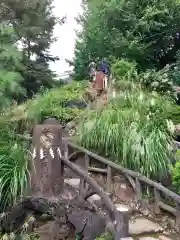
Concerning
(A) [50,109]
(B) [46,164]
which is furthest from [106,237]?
(A) [50,109]

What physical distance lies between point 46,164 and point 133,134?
146 cm

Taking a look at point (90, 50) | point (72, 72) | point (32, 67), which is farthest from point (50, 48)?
point (90, 50)

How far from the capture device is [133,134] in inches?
202

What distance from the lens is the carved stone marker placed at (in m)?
4.31

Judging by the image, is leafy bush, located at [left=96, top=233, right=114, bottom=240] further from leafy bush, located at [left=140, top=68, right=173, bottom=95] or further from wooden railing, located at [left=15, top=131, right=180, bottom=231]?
leafy bush, located at [left=140, top=68, right=173, bottom=95]

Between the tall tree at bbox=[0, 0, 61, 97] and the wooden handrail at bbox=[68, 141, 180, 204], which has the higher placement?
the tall tree at bbox=[0, 0, 61, 97]

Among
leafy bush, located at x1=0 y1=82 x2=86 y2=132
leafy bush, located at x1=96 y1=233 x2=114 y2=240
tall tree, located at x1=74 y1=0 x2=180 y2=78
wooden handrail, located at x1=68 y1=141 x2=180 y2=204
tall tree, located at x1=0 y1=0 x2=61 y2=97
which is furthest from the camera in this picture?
tall tree, located at x1=0 y1=0 x2=61 y2=97

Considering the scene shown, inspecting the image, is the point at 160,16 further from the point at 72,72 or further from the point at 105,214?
the point at 105,214

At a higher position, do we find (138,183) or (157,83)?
(157,83)

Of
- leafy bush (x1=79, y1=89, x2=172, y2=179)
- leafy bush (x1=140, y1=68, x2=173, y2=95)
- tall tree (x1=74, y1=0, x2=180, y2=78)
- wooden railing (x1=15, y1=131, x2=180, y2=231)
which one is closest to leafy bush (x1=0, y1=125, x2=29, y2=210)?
wooden railing (x1=15, y1=131, x2=180, y2=231)

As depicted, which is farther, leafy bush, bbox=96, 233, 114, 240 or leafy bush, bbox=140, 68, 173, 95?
leafy bush, bbox=140, 68, 173, 95

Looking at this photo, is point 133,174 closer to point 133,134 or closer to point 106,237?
point 133,134

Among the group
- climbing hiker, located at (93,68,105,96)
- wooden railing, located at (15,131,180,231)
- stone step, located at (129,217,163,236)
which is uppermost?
climbing hiker, located at (93,68,105,96)

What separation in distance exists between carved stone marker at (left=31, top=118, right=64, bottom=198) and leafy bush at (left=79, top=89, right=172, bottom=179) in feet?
3.72
